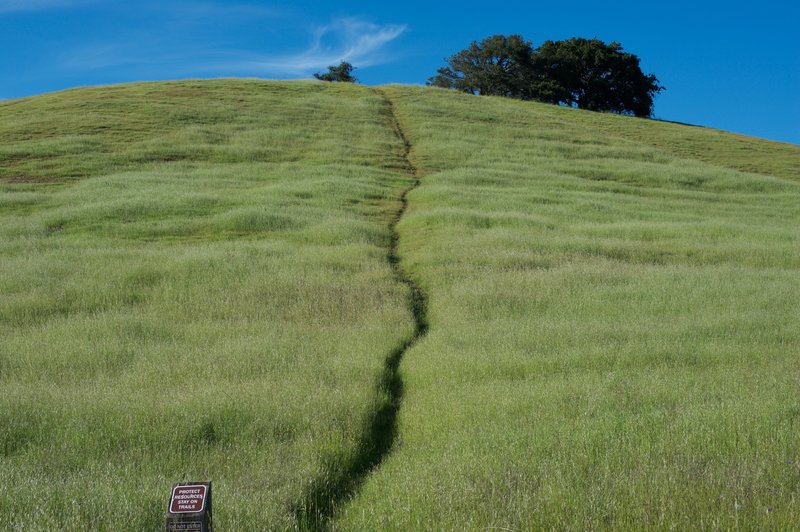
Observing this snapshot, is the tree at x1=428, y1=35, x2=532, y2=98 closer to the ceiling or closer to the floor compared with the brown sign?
closer to the ceiling

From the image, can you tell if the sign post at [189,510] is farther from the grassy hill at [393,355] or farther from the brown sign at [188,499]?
the grassy hill at [393,355]

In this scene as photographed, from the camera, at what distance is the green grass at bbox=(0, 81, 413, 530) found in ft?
20.0

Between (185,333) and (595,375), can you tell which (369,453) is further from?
(185,333)

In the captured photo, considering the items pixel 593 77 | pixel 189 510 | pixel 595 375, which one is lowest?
pixel 595 375

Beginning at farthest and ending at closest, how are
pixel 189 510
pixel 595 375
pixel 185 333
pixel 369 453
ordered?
pixel 185 333, pixel 595 375, pixel 369 453, pixel 189 510

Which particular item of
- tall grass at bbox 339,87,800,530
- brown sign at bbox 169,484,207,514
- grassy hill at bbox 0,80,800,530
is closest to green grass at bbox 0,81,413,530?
grassy hill at bbox 0,80,800,530

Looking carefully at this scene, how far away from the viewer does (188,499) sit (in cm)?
398

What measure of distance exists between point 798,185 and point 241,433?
38.0 meters

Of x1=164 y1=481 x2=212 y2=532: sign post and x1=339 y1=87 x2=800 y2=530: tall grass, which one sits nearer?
x1=164 y1=481 x2=212 y2=532: sign post

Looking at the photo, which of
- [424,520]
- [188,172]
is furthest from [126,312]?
[188,172]

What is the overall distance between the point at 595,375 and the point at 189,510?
19.9ft

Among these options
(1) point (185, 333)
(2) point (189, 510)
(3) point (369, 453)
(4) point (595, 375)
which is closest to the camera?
(2) point (189, 510)

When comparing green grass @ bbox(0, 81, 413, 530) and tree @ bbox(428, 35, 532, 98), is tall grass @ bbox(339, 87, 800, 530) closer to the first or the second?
green grass @ bbox(0, 81, 413, 530)

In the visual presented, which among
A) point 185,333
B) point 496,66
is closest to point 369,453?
point 185,333
